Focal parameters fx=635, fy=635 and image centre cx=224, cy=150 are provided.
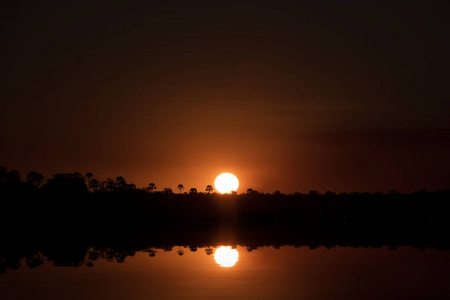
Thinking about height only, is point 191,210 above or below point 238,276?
above

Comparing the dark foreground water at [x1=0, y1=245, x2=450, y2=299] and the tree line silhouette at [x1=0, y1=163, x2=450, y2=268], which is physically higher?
the tree line silhouette at [x1=0, y1=163, x2=450, y2=268]

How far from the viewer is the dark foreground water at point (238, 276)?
31.4m

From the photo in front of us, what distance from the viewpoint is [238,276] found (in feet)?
121

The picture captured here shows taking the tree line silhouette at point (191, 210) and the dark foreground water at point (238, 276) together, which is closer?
the dark foreground water at point (238, 276)

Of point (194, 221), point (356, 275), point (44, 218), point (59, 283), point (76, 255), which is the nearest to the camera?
point (59, 283)

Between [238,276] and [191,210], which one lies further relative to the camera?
[191,210]

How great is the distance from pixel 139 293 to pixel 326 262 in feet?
62.5

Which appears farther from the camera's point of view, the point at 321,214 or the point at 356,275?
the point at 321,214

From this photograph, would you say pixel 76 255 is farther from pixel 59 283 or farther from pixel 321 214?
pixel 321 214

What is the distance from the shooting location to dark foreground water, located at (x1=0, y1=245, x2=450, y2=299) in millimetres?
Answer: 31406

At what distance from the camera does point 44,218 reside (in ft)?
423

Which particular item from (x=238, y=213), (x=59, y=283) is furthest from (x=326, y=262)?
(x=238, y=213)

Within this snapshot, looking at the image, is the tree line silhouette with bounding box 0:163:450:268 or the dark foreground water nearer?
the dark foreground water

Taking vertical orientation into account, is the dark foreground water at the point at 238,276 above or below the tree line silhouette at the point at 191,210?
below
